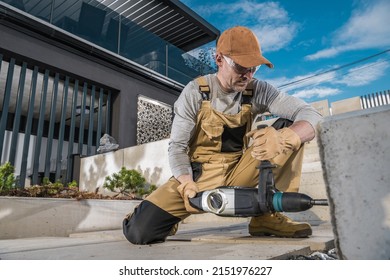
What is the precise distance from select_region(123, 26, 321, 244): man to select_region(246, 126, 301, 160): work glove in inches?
7.5

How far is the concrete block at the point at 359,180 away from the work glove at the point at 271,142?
55 centimetres

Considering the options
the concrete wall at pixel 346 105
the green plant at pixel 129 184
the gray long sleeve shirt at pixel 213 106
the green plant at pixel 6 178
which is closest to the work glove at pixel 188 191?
the gray long sleeve shirt at pixel 213 106

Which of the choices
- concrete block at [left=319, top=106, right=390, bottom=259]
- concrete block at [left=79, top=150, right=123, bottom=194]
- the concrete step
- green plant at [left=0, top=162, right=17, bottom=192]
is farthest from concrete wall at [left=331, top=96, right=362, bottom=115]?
green plant at [left=0, top=162, right=17, bottom=192]

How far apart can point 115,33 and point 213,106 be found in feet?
19.4

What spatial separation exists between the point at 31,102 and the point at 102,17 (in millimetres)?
2666

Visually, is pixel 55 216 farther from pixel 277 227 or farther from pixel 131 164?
pixel 131 164

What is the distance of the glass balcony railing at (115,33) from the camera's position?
5646mm

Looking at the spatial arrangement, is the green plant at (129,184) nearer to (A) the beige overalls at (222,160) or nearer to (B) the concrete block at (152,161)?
(B) the concrete block at (152,161)

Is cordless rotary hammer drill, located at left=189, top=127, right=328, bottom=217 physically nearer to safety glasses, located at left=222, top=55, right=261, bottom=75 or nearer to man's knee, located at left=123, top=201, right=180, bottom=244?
man's knee, located at left=123, top=201, right=180, bottom=244

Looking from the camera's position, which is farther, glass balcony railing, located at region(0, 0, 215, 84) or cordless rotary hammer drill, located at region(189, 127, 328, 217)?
glass balcony railing, located at region(0, 0, 215, 84)

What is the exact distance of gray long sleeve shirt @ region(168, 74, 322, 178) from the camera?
1688 mm

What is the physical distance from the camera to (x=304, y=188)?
2.97 metres
